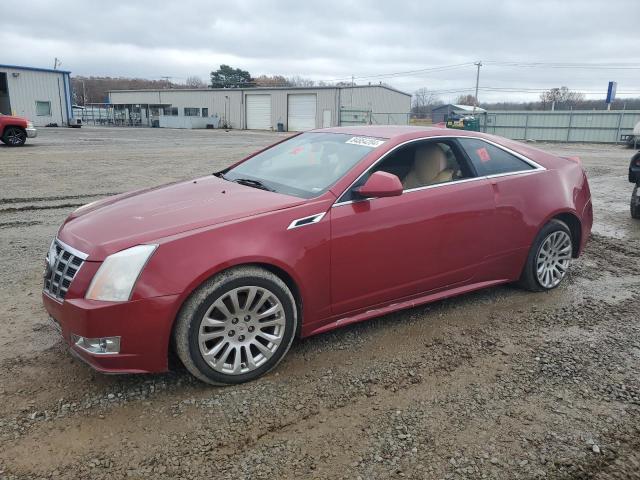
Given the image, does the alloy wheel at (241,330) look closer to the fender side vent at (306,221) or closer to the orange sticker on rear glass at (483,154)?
the fender side vent at (306,221)

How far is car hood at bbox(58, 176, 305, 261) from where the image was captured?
2.97 metres

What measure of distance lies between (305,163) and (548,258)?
8.20ft

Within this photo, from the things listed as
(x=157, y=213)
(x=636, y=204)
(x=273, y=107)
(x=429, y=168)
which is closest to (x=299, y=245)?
(x=157, y=213)

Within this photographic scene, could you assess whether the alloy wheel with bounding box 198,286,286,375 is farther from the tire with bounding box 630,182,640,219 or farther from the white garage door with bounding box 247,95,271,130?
the white garage door with bounding box 247,95,271,130

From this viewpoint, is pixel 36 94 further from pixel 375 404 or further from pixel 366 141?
pixel 375 404

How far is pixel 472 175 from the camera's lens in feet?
13.9

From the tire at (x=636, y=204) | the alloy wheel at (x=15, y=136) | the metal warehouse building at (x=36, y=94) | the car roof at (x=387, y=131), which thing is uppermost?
the metal warehouse building at (x=36, y=94)

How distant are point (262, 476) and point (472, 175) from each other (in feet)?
9.52

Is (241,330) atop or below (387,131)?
below

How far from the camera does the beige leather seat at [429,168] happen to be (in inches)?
163

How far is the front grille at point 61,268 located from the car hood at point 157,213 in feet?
0.17

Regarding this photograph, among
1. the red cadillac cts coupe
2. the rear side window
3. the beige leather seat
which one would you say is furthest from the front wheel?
the beige leather seat

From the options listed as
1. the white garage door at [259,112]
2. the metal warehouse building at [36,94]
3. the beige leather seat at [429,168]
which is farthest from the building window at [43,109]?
the beige leather seat at [429,168]

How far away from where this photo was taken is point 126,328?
2812 millimetres
